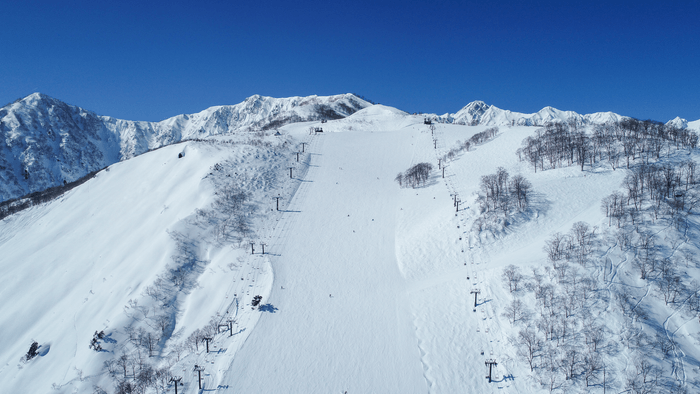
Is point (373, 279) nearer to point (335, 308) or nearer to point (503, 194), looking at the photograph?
point (335, 308)

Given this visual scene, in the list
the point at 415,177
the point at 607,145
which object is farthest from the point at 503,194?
the point at 607,145

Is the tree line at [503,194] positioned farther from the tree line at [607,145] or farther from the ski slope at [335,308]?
the ski slope at [335,308]

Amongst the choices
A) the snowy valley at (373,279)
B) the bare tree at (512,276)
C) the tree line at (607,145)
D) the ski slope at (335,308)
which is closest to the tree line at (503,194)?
the snowy valley at (373,279)

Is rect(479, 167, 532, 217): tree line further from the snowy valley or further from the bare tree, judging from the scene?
the bare tree

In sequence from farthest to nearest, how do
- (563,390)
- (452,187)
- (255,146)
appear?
(255,146)
(452,187)
(563,390)

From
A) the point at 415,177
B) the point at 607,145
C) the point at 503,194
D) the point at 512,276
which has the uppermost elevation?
the point at 607,145

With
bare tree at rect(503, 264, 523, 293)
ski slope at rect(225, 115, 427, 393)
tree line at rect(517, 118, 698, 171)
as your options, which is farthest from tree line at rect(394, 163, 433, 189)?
bare tree at rect(503, 264, 523, 293)

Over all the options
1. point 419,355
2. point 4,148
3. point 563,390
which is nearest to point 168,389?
point 419,355

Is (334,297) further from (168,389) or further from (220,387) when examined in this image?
(168,389)

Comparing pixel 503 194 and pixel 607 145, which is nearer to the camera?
pixel 503 194
